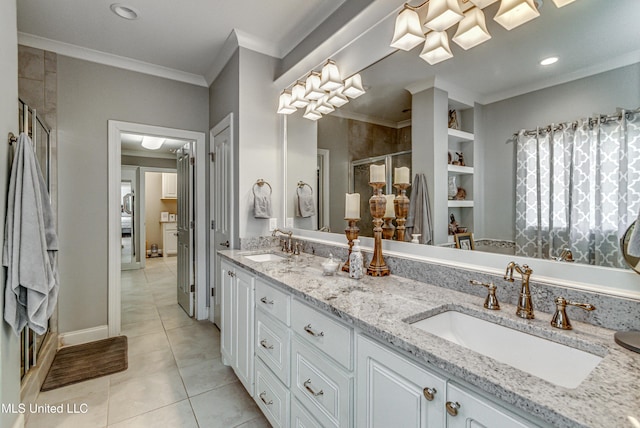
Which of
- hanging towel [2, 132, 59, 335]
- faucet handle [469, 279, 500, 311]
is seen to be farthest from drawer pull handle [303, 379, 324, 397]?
hanging towel [2, 132, 59, 335]

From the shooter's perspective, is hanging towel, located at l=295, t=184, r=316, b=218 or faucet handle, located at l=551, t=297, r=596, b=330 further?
hanging towel, located at l=295, t=184, r=316, b=218

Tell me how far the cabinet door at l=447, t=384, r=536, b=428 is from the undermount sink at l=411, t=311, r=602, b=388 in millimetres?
325

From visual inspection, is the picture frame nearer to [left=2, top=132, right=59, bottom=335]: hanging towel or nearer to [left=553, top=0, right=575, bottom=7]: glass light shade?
[left=553, top=0, right=575, bottom=7]: glass light shade

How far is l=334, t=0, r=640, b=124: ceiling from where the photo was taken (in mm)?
967

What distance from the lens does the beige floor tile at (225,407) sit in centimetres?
180

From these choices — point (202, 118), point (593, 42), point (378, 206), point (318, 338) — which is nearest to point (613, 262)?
point (593, 42)

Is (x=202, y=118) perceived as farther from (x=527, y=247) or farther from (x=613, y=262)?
(x=613, y=262)

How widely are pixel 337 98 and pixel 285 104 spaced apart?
557 millimetres

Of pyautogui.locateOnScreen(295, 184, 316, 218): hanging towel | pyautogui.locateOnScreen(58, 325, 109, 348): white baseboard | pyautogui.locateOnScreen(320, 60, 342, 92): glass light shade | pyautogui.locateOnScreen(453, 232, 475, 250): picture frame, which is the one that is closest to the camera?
pyautogui.locateOnScreen(453, 232, 475, 250): picture frame

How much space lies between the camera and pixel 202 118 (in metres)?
3.38

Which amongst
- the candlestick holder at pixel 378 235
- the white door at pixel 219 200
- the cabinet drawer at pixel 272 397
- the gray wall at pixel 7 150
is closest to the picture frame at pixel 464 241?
the candlestick holder at pixel 378 235

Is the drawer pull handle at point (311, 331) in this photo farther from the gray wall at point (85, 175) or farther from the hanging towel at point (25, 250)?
the gray wall at point (85, 175)

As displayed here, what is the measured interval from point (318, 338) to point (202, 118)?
→ 9.81 feet

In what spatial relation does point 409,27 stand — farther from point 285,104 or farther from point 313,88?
point 285,104
